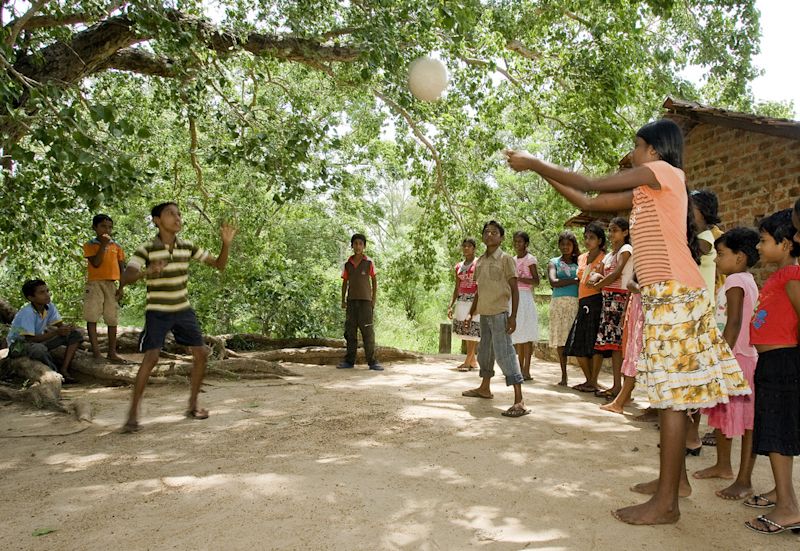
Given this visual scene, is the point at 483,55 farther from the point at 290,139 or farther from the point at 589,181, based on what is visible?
the point at 589,181

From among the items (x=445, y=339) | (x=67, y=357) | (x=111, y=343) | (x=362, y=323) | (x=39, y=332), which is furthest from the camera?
(x=445, y=339)

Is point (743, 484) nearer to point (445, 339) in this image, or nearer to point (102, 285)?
point (102, 285)

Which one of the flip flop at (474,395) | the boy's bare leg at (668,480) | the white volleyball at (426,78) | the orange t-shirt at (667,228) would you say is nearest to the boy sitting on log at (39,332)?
the flip flop at (474,395)

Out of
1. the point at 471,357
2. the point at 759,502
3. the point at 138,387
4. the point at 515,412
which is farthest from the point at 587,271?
the point at 138,387

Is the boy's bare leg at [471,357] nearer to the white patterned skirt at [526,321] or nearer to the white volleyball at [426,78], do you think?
the white patterned skirt at [526,321]

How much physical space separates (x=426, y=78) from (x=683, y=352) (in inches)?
212

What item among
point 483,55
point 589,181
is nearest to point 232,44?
point 483,55

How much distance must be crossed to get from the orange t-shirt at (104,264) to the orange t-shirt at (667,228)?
20.9 feet

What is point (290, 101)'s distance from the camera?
9688 mm

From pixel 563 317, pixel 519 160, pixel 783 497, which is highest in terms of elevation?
pixel 519 160

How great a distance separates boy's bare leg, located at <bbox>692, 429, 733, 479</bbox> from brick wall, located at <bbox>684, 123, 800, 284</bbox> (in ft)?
10.8

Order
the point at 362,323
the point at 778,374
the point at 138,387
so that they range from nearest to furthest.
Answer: the point at 778,374, the point at 138,387, the point at 362,323

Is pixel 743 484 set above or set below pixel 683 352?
below

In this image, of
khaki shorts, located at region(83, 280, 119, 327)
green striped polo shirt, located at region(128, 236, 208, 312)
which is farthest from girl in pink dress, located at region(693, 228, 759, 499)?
khaki shorts, located at region(83, 280, 119, 327)
